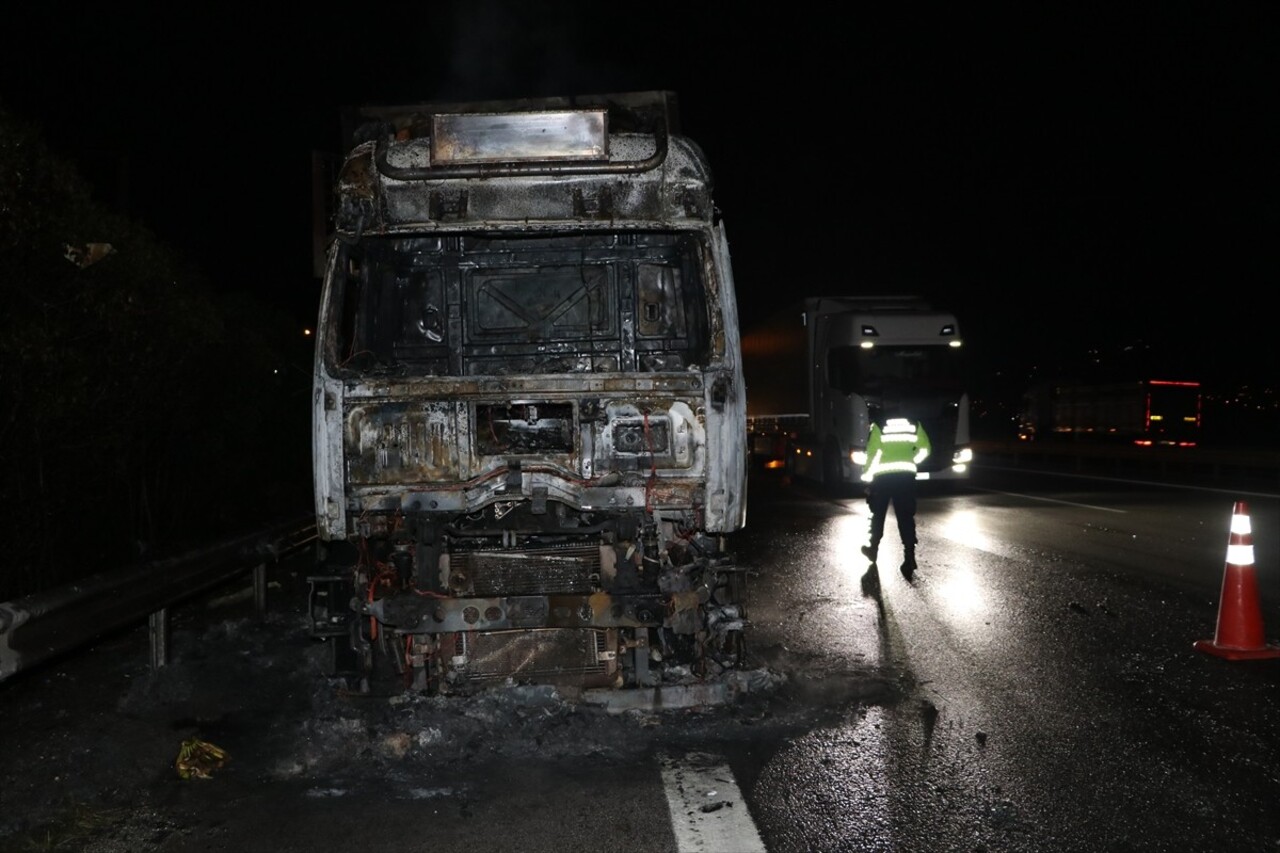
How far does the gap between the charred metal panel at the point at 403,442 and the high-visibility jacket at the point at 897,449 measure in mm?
5967

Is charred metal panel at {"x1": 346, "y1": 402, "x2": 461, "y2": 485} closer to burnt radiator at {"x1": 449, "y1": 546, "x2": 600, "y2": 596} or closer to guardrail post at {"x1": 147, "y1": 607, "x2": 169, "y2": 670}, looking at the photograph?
burnt radiator at {"x1": 449, "y1": 546, "x2": 600, "y2": 596}

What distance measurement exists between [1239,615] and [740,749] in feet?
12.4

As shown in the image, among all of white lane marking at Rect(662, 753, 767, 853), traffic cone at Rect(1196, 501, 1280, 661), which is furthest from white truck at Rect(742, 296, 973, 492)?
white lane marking at Rect(662, 753, 767, 853)

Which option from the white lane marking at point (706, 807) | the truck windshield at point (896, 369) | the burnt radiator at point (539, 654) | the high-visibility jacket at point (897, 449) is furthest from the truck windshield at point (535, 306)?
the truck windshield at point (896, 369)

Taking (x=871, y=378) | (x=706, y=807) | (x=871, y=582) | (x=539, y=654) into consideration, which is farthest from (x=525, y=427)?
(x=871, y=378)

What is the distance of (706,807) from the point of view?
4664mm

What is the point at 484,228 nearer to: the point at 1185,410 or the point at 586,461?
the point at 586,461

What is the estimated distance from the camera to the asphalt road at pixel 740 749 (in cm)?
445

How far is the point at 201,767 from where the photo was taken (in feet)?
17.3

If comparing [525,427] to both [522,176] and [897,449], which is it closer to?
[522,176]

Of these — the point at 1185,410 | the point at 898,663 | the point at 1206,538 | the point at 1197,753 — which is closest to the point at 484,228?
the point at 898,663

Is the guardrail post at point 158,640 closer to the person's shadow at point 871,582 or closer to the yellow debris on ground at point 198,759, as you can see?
the yellow debris on ground at point 198,759

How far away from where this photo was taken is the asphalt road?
445cm

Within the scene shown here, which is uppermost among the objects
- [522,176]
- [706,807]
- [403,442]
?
[522,176]
